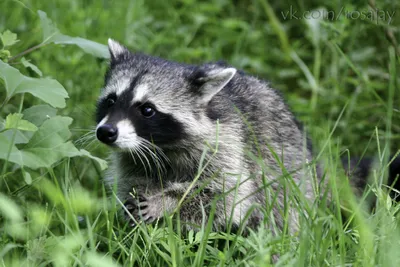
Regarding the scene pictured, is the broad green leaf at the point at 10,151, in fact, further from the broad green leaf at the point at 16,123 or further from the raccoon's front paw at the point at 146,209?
the raccoon's front paw at the point at 146,209

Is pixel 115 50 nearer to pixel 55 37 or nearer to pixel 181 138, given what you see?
pixel 55 37

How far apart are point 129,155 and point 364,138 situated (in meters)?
2.99

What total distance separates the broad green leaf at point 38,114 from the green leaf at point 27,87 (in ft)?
0.94

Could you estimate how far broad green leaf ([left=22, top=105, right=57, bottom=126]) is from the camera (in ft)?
13.9

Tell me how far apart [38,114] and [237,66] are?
3.57 meters

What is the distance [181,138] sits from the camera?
4.65 metres

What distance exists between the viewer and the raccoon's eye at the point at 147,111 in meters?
4.59

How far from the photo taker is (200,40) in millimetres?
8477

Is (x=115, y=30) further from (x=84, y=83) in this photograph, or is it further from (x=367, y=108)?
(x=367, y=108)

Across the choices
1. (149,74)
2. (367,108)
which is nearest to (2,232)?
(149,74)

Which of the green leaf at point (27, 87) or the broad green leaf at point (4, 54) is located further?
the broad green leaf at point (4, 54)

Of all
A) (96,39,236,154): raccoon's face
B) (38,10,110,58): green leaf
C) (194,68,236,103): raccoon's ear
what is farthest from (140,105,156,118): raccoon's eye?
(38,10,110,58): green leaf
